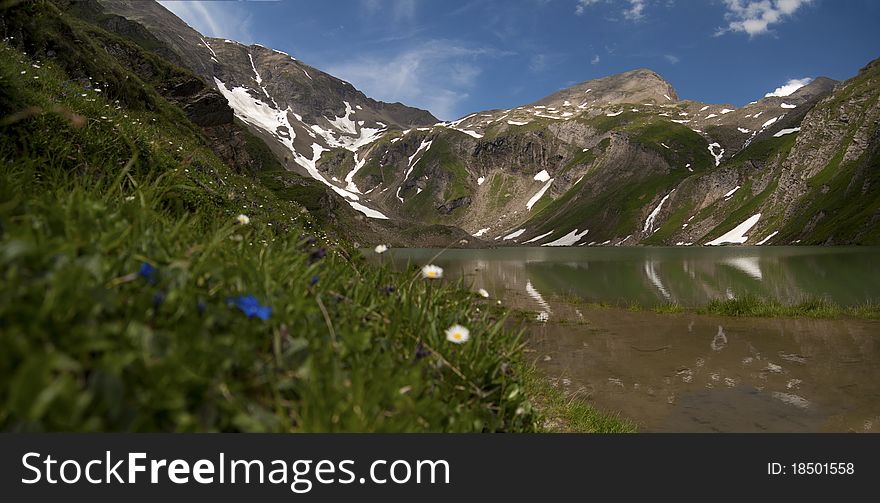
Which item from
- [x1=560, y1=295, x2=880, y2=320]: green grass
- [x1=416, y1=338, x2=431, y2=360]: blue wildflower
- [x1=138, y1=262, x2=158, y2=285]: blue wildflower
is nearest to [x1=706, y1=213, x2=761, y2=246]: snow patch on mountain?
[x1=560, y1=295, x2=880, y2=320]: green grass

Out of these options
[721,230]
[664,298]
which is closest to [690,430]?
[664,298]

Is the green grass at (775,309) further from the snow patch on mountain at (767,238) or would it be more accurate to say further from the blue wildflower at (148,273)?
the snow patch on mountain at (767,238)

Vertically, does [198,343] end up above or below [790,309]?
below

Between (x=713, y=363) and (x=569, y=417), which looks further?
(x=713, y=363)

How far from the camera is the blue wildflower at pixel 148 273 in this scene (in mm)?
2383

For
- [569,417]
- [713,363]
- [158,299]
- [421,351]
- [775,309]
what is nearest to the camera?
[158,299]

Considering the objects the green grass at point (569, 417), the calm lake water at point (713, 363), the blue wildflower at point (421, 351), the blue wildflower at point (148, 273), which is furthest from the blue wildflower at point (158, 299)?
the green grass at point (569, 417)

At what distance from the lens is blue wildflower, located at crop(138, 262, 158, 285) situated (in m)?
2.38

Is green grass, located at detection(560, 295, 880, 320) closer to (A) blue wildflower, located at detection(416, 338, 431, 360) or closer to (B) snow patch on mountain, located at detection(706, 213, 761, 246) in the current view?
(A) blue wildflower, located at detection(416, 338, 431, 360)

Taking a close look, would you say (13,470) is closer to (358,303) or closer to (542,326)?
(358,303)

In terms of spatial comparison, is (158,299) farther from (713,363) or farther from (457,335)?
(713,363)

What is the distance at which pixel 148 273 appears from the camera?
7.87ft

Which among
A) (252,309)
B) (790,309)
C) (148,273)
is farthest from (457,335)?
(790,309)

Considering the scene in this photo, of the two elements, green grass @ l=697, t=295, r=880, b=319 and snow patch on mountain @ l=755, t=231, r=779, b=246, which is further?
snow patch on mountain @ l=755, t=231, r=779, b=246
